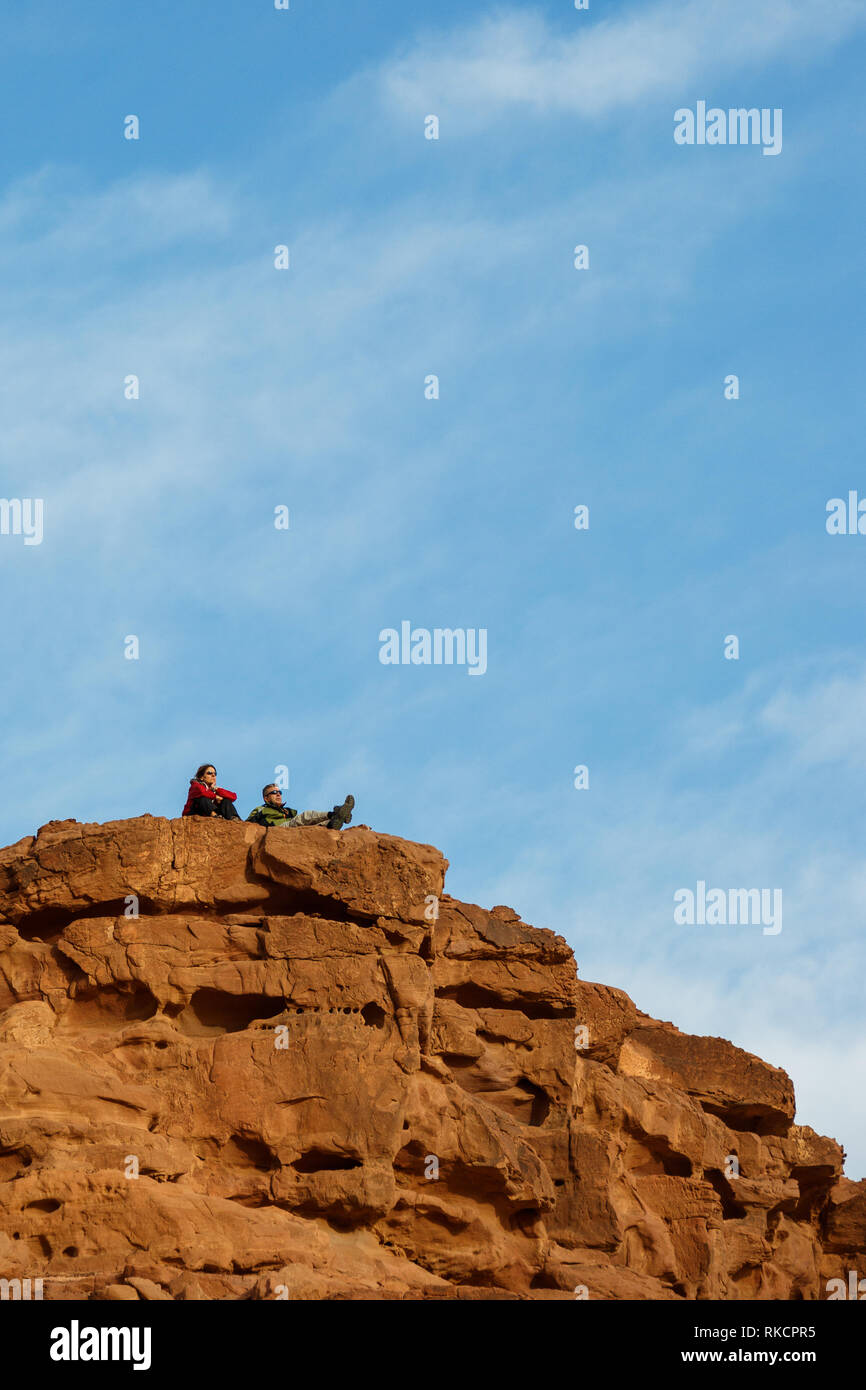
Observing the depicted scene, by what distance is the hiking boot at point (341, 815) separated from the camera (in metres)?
24.2

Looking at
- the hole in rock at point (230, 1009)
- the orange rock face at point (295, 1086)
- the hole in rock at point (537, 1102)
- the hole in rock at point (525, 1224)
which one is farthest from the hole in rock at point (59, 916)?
the hole in rock at point (525, 1224)

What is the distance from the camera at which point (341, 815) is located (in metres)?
24.4

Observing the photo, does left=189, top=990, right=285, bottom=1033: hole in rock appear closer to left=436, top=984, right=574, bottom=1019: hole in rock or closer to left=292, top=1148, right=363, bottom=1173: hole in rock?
left=292, top=1148, right=363, bottom=1173: hole in rock

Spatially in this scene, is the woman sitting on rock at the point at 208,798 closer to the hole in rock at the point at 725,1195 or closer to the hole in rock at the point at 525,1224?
the hole in rock at the point at 525,1224

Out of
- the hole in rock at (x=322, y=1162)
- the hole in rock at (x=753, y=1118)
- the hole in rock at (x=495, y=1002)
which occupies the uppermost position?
the hole in rock at (x=495, y=1002)

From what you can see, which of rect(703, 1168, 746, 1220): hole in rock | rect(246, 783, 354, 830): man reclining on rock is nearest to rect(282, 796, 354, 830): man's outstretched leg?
rect(246, 783, 354, 830): man reclining on rock

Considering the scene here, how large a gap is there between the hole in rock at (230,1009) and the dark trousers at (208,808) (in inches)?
111

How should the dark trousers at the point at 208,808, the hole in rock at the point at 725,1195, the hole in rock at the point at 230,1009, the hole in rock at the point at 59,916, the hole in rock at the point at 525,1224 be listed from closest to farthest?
the hole in rock at the point at 230,1009 < the hole in rock at the point at 59,916 < the hole in rock at the point at 525,1224 < the dark trousers at the point at 208,808 < the hole in rock at the point at 725,1195

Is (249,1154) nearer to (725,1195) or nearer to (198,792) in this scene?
(198,792)

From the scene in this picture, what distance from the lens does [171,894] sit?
22562 mm

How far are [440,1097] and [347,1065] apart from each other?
1661 millimetres

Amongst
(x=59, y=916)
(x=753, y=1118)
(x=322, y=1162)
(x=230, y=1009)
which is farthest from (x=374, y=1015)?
(x=753, y=1118)
